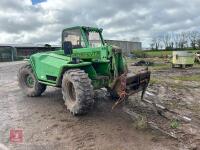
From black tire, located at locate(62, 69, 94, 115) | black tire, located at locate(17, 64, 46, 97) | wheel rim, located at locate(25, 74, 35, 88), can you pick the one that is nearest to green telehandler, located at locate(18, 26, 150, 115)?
black tire, located at locate(62, 69, 94, 115)

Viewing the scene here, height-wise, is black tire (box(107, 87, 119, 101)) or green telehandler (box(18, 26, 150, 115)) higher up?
green telehandler (box(18, 26, 150, 115))

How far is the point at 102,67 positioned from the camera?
8.55m

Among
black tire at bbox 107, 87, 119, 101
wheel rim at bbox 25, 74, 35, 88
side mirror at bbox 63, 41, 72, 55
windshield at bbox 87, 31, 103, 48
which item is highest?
windshield at bbox 87, 31, 103, 48

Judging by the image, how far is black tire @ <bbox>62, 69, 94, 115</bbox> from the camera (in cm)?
720

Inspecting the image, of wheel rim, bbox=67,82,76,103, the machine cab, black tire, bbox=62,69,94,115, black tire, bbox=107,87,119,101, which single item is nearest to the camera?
black tire, bbox=62,69,94,115

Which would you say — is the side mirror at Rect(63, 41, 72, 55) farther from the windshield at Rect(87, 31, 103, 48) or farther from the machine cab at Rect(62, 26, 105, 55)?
the windshield at Rect(87, 31, 103, 48)

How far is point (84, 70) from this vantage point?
8.29 metres

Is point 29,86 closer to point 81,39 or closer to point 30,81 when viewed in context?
point 30,81

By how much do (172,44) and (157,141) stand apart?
186ft

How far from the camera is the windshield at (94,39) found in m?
8.92

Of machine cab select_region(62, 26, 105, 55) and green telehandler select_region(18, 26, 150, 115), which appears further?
machine cab select_region(62, 26, 105, 55)

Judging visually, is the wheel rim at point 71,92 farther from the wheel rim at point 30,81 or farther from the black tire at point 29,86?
the wheel rim at point 30,81

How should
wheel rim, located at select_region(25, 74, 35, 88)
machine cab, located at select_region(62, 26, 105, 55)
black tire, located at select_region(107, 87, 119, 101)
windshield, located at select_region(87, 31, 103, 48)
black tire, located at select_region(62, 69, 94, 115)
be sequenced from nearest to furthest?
black tire, located at select_region(62, 69, 94, 115) < black tire, located at select_region(107, 87, 119, 101) < machine cab, located at select_region(62, 26, 105, 55) < windshield, located at select_region(87, 31, 103, 48) < wheel rim, located at select_region(25, 74, 35, 88)

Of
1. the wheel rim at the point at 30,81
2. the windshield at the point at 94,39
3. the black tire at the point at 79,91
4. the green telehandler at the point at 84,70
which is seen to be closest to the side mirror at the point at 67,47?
the green telehandler at the point at 84,70
